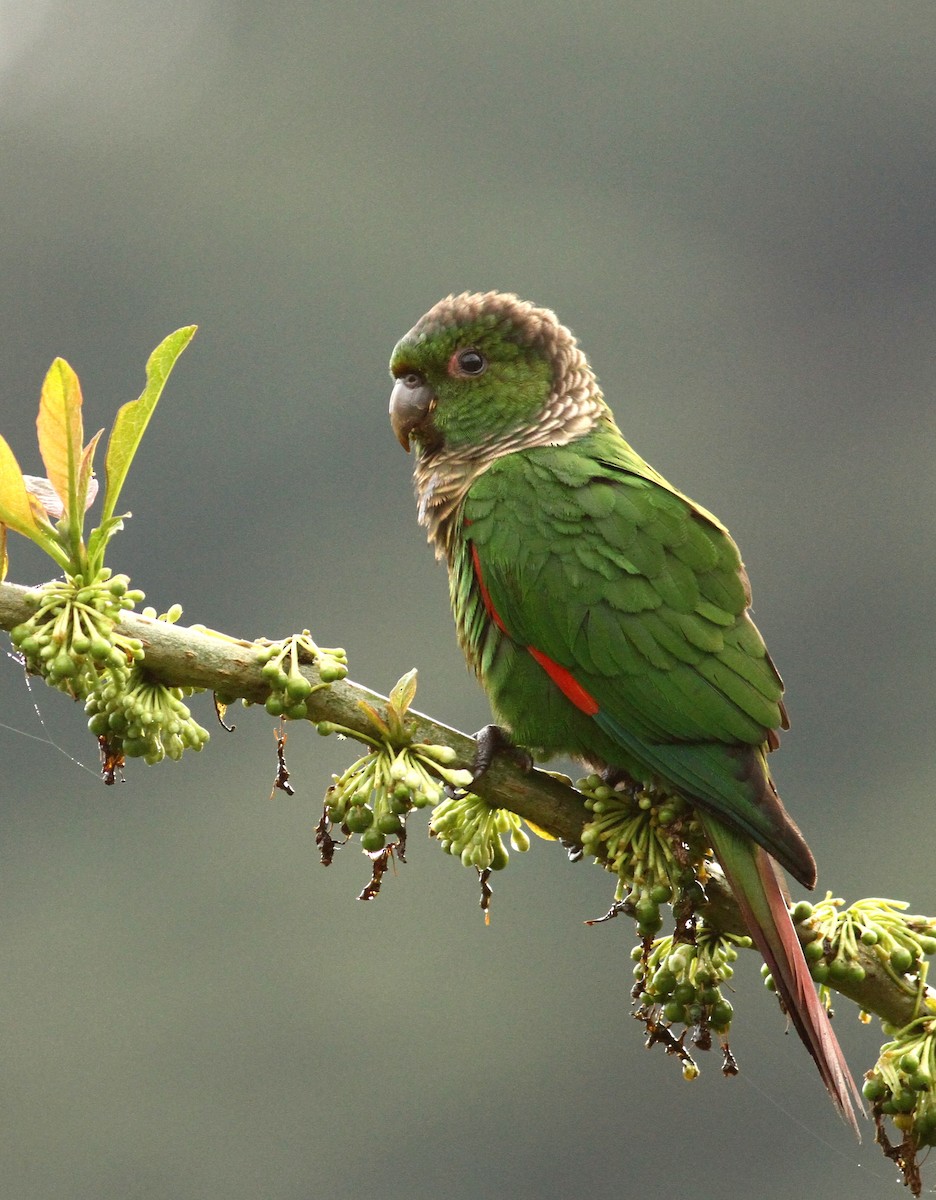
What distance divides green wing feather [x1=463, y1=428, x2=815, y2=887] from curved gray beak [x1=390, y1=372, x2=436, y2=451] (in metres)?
0.39

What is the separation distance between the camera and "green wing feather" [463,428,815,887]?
2195 millimetres

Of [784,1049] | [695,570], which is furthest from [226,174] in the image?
[695,570]

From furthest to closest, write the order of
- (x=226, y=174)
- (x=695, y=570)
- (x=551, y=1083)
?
(x=226, y=174) < (x=551, y=1083) < (x=695, y=570)

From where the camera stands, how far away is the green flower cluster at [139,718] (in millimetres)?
1635

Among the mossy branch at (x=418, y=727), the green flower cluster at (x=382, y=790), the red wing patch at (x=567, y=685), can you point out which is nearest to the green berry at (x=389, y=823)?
the green flower cluster at (x=382, y=790)

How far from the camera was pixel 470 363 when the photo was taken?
9.20ft

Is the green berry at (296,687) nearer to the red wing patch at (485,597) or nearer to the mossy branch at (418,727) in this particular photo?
the mossy branch at (418,727)

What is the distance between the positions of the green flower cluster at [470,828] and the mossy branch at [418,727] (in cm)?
3

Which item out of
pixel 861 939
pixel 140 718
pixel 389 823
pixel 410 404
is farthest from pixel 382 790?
pixel 410 404

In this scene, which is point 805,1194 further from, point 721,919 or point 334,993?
point 721,919

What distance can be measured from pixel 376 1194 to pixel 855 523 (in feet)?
61.7

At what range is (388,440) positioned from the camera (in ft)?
105

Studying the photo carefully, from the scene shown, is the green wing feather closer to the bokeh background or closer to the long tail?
the long tail

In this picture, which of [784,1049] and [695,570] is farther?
[784,1049]
